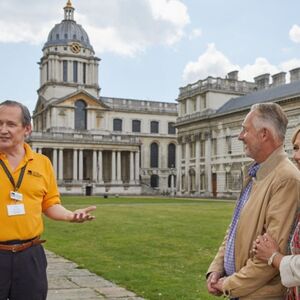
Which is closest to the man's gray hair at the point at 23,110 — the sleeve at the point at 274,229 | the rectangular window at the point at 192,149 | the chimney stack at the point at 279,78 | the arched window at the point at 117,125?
the sleeve at the point at 274,229

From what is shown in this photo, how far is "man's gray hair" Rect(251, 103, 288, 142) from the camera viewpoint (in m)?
3.83

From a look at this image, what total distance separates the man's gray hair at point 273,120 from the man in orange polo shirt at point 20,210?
1.59 meters

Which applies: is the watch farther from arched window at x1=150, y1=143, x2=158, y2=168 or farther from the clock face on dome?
arched window at x1=150, y1=143, x2=158, y2=168

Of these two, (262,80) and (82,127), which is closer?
(262,80)

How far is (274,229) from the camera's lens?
3.50 meters

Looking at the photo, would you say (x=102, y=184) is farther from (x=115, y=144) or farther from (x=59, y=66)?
(x=59, y=66)

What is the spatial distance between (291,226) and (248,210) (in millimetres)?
346

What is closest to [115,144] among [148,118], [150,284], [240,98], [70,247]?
[148,118]

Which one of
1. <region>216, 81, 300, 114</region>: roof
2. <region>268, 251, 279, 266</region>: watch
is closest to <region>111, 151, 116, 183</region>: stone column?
<region>216, 81, 300, 114</region>: roof

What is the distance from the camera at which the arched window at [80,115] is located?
7981 centimetres

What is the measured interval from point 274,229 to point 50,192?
1.93 meters

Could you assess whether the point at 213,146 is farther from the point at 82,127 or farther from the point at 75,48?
the point at 75,48

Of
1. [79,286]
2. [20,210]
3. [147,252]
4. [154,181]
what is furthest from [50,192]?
[154,181]

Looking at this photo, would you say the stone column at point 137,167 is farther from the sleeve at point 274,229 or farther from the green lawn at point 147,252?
the sleeve at point 274,229
